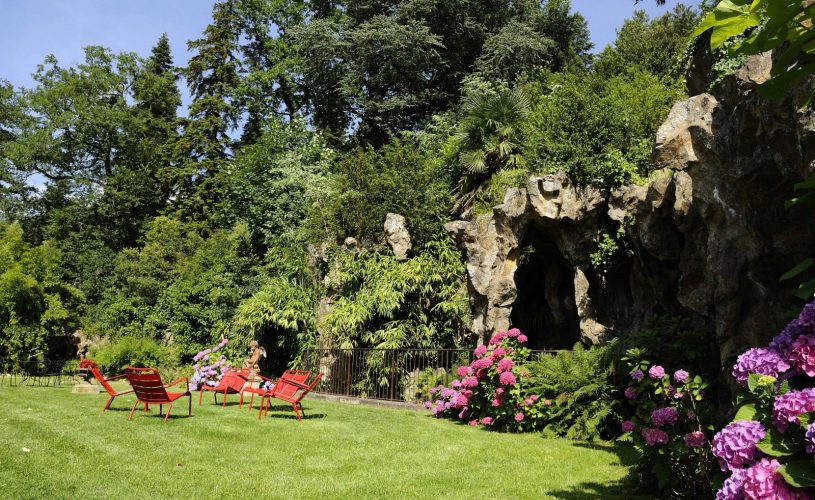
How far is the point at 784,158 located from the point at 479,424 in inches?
291

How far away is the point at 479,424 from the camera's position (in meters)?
10.6

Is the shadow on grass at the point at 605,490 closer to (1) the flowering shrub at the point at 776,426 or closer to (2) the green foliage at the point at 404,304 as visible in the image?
(1) the flowering shrub at the point at 776,426

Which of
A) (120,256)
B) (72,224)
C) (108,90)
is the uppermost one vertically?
(108,90)

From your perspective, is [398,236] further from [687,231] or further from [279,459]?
[279,459]

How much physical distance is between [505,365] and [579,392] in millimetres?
1375

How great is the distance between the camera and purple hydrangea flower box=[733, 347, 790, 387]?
2857 mm

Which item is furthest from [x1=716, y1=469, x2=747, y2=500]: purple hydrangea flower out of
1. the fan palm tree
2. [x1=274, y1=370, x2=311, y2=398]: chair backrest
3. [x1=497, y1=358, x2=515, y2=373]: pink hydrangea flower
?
the fan palm tree

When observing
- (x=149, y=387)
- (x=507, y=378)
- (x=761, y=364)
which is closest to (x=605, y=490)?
(x=761, y=364)

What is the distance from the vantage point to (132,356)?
67.7 feet

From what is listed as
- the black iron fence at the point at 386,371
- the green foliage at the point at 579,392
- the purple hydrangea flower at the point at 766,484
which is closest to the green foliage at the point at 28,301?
the black iron fence at the point at 386,371

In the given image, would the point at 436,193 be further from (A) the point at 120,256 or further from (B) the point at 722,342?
(A) the point at 120,256

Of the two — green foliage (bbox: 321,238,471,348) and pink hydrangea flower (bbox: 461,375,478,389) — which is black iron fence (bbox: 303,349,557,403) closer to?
green foliage (bbox: 321,238,471,348)

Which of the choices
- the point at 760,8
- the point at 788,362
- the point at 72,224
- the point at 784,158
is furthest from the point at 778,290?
the point at 72,224

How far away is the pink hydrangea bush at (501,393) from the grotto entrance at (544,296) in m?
2.69
